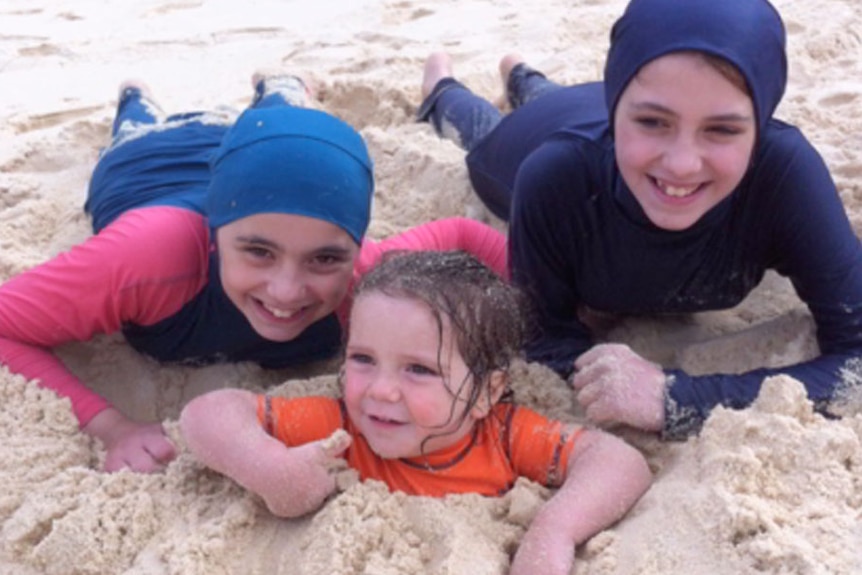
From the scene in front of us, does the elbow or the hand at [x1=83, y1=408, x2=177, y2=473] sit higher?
the elbow

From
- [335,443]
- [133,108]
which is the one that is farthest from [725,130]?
[133,108]

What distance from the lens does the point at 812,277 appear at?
81.4 inches

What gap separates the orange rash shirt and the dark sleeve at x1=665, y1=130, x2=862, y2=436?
252mm

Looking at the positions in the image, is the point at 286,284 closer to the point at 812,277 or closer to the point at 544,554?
the point at 544,554

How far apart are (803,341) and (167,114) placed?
7.52ft

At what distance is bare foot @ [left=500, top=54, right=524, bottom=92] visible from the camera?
11.7 feet

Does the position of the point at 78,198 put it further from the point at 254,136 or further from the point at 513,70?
the point at 513,70

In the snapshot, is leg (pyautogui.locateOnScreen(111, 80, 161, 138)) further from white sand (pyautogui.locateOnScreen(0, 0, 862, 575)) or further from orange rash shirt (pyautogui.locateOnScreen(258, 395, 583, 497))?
orange rash shirt (pyautogui.locateOnScreen(258, 395, 583, 497))

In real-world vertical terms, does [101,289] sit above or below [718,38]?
below

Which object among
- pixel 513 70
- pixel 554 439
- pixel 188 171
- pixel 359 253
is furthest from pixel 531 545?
pixel 513 70

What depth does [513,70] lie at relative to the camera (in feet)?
11.6

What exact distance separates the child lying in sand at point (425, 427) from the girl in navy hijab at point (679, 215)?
0.18 meters

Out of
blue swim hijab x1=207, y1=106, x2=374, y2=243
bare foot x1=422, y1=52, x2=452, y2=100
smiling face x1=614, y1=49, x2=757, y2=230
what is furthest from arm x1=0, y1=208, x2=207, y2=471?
bare foot x1=422, y1=52, x2=452, y2=100

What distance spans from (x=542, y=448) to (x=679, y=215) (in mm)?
530
